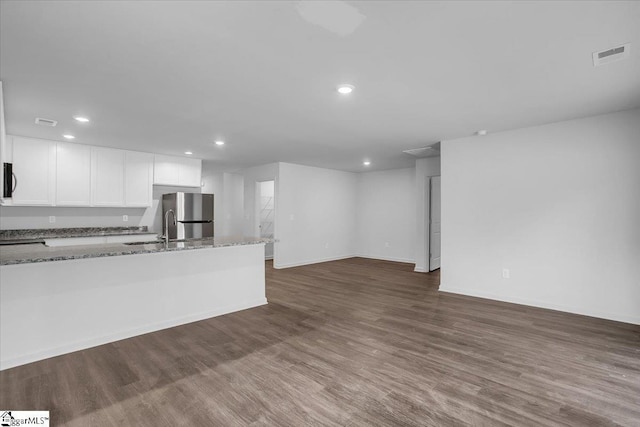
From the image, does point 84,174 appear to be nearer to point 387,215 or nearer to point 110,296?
point 110,296

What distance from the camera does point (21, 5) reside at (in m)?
1.68

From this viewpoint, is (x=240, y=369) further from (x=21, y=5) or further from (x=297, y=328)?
(x=21, y=5)

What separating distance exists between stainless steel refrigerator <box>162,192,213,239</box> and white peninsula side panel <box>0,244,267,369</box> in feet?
7.71

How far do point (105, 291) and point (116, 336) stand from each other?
45 centimetres

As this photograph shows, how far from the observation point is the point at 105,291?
2973mm

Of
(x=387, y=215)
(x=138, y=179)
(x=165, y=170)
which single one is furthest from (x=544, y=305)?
(x=138, y=179)

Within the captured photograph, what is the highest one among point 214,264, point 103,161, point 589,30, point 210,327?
point 589,30

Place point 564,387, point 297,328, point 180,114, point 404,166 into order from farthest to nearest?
point 404,166 < point 180,114 < point 297,328 < point 564,387

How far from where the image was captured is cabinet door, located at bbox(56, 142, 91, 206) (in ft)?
15.6

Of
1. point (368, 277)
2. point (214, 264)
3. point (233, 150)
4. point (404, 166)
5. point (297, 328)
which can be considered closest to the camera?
point (297, 328)

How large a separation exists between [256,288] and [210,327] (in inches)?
35.3

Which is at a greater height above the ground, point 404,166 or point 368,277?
point 404,166

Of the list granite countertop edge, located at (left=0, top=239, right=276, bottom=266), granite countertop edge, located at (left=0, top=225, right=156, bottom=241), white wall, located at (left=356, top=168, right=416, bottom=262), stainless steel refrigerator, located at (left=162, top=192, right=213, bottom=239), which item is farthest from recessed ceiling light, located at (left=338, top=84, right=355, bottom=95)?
white wall, located at (left=356, top=168, right=416, bottom=262)

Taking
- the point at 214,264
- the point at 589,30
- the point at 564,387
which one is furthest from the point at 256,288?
the point at 589,30
